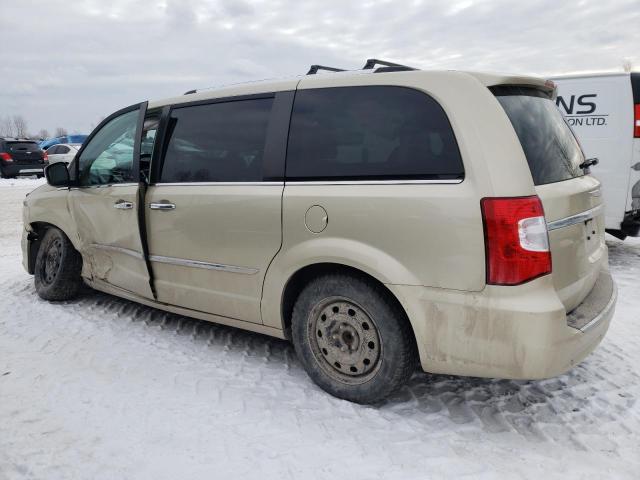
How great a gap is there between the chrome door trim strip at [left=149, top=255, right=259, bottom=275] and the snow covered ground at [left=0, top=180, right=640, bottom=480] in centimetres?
64

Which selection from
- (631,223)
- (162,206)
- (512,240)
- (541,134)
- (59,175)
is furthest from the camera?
(631,223)

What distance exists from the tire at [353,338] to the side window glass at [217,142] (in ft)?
2.82

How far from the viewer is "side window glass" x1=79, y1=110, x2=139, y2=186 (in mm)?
3953

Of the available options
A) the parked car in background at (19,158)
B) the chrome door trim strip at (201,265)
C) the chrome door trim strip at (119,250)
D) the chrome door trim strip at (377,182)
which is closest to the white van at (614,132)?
the chrome door trim strip at (377,182)

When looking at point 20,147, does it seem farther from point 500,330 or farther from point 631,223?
point 500,330

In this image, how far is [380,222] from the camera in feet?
8.47

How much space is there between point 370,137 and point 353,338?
111 cm

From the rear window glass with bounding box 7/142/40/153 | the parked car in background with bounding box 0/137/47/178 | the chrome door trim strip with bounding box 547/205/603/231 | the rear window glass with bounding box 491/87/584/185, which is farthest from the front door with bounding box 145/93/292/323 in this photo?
the rear window glass with bounding box 7/142/40/153

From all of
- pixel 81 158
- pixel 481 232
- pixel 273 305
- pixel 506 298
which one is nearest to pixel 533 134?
pixel 481 232

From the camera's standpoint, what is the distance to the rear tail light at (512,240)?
2.29 m

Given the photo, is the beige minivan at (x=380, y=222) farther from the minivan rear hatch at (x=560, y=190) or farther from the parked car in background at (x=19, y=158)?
the parked car in background at (x=19, y=158)

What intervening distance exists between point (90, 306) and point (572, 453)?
4.04 meters

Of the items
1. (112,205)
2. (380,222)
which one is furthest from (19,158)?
(380,222)

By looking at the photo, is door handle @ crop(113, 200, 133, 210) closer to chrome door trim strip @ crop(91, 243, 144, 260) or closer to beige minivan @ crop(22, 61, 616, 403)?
beige minivan @ crop(22, 61, 616, 403)
